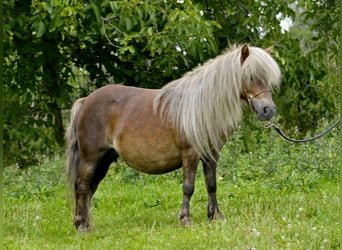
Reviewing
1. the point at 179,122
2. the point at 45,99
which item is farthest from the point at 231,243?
the point at 45,99

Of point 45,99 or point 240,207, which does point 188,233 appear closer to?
point 240,207

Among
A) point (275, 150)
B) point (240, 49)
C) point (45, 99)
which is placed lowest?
point (275, 150)

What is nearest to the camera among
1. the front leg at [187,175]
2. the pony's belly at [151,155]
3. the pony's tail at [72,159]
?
the front leg at [187,175]

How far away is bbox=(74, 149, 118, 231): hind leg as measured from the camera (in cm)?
632

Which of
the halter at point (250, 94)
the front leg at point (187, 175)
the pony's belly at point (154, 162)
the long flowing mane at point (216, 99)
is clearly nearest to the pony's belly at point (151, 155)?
the pony's belly at point (154, 162)

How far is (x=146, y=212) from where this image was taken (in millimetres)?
7000

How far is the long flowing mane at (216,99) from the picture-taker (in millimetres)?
5641

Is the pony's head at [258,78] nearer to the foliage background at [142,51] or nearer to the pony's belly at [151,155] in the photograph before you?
the pony's belly at [151,155]

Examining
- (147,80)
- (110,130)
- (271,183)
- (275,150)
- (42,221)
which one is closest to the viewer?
(110,130)

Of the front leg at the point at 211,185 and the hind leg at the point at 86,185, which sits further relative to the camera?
the hind leg at the point at 86,185

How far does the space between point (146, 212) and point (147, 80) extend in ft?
13.3

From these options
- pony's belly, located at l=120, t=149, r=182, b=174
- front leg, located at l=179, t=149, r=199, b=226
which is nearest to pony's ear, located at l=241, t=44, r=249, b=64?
front leg, located at l=179, t=149, r=199, b=226

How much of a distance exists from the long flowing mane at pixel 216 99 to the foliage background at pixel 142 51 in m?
2.09

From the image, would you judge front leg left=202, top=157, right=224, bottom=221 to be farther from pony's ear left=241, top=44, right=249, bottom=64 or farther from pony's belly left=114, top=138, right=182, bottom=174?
pony's ear left=241, top=44, right=249, bottom=64
